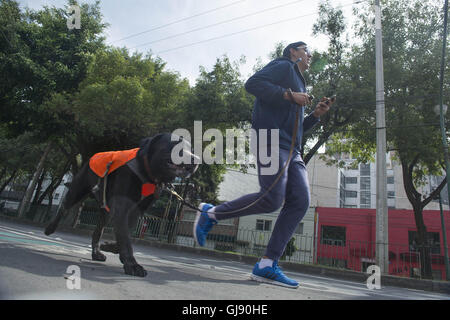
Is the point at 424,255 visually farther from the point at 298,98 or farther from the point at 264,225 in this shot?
→ the point at 264,225

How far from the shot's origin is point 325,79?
45.7 feet

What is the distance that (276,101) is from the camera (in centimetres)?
245

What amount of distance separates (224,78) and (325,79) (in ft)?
15.8

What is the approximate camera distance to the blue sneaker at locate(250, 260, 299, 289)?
2.40 metres

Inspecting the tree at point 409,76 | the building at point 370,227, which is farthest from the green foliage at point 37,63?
the building at point 370,227

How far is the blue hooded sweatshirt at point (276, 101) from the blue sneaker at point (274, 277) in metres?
1.03

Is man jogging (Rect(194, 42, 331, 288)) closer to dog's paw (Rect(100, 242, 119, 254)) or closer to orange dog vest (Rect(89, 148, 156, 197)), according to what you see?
orange dog vest (Rect(89, 148, 156, 197))

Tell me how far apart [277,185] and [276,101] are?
0.71 meters

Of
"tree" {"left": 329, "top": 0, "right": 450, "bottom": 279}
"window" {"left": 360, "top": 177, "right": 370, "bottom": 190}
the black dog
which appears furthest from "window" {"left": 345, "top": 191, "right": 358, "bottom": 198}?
the black dog

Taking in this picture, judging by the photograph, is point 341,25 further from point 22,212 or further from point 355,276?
point 22,212

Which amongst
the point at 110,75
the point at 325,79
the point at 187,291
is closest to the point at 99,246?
the point at 187,291

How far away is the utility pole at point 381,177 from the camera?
378 inches

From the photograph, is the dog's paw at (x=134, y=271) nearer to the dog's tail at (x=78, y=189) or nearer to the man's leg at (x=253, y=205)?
the man's leg at (x=253, y=205)

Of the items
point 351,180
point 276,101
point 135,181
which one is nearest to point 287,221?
point 276,101
